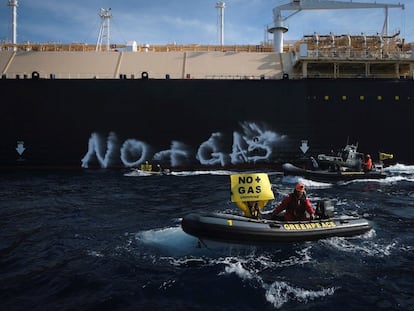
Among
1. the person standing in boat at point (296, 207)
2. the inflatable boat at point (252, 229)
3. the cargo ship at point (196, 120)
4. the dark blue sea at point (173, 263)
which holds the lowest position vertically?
the dark blue sea at point (173, 263)

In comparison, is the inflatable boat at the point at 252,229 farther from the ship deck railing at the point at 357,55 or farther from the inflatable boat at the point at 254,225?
the ship deck railing at the point at 357,55

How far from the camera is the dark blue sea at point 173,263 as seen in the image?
8.19 meters

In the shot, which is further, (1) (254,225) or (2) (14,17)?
(2) (14,17)

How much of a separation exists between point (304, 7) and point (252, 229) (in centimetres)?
3120

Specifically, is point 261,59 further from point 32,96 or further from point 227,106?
point 32,96

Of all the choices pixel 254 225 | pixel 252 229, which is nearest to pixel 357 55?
pixel 254 225

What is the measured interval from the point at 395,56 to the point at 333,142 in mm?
9627

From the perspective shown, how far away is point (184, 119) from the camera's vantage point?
2925cm

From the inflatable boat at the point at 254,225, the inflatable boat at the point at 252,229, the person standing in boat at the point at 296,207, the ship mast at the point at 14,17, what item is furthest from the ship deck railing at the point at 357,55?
the ship mast at the point at 14,17

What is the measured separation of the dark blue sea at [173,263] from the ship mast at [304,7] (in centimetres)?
2353

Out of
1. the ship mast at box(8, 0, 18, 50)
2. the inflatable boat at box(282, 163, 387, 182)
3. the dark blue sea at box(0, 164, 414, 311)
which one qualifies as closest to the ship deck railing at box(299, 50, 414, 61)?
the inflatable boat at box(282, 163, 387, 182)

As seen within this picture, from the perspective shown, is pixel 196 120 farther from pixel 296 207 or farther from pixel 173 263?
pixel 173 263

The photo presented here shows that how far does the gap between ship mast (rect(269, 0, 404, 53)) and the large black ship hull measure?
9316 mm

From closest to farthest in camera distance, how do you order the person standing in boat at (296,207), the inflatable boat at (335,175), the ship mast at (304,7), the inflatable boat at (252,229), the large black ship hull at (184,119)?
the inflatable boat at (252,229) → the person standing in boat at (296,207) → the inflatable boat at (335,175) → the large black ship hull at (184,119) → the ship mast at (304,7)
